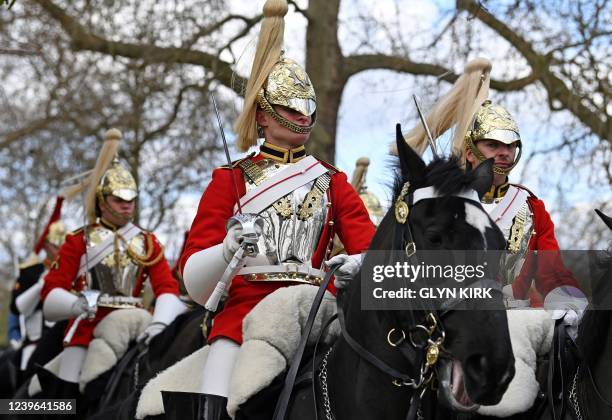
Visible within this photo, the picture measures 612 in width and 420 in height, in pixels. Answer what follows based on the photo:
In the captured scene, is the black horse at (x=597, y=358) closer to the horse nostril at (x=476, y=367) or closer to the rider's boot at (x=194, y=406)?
the horse nostril at (x=476, y=367)

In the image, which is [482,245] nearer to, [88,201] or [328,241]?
[328,241]

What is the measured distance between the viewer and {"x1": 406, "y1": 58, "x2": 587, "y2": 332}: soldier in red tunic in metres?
5.71

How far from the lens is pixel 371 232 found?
202 inches

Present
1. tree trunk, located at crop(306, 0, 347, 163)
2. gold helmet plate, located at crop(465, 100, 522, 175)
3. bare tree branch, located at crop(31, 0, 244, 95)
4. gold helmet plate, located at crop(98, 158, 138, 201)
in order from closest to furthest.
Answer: gold helmet plate, located at crop(465, 100, 522, 175)
gold helmet plate, located at crop(98, 158, 138, 201)
tree trunk, located at crop(306, 0, 347, 163)
bare tree branch, located at crop(31, 0, 244, 95)

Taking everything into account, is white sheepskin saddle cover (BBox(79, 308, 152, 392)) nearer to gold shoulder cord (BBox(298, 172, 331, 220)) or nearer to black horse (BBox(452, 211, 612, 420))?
gold shoulder cord (BBox(298, 172, 331, 220))

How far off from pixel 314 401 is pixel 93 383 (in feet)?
13.3

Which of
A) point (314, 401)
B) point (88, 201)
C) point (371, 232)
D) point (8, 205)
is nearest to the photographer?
point (314, 401)

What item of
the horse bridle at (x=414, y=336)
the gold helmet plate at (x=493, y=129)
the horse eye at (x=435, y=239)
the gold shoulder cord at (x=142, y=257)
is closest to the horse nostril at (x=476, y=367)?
the horse bridle at (x=414, y=336)

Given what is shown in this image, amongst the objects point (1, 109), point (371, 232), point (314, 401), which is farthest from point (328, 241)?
point (1, 109)

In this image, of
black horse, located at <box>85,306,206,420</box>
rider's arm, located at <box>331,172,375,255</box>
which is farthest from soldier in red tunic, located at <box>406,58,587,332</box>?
black horse, located at <box>85,306,206,420</box>

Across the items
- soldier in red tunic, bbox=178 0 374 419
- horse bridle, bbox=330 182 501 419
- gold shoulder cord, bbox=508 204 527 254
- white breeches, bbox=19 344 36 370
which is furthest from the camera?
white breeches, bbox=19 344 36 370

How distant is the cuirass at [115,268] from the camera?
28.2ft

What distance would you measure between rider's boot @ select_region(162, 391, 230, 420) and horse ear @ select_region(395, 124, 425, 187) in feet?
4.87

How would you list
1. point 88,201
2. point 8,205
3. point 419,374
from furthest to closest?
point 8,205
point 88,201
point 419,374
